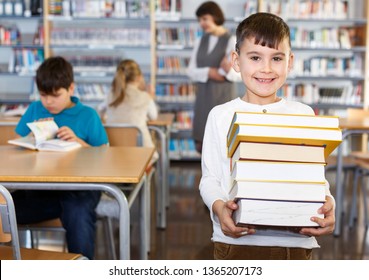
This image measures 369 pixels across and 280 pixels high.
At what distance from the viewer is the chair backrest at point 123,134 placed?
2.83 metres

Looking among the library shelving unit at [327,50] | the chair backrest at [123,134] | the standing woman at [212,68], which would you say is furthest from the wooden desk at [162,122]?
the library shelving unit at [327,50]

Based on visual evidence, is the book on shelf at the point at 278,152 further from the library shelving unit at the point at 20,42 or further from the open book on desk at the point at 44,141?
the library shelving unit at the point at 20,42

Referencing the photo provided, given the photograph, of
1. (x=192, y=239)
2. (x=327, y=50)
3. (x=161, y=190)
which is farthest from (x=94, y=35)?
(x=192, y=239)

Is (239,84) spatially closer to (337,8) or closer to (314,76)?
(314,76)

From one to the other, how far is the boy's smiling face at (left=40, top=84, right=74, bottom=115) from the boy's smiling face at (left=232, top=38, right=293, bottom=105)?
1278 mm

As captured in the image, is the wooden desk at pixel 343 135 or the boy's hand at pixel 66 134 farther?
the wooden desk at pixel 343 135

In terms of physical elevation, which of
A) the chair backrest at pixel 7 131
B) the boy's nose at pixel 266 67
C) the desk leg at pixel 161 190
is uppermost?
the boy's nose at pixel 266 67

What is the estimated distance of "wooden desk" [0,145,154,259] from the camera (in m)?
1.72

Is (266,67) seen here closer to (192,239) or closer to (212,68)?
(192,239)

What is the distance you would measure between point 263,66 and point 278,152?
287mm

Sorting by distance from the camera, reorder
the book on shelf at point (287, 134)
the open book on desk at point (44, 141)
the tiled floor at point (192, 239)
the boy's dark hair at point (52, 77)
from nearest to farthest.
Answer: the book on shelf at point (287, 134) → the open book on desk at point (44, 141) → the boy's dark hair at point (52, 77) → the tiled floor at point (192, 239)

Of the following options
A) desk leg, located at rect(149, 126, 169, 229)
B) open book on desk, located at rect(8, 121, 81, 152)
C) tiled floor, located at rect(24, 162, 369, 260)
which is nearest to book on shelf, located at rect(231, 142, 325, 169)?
open book on desk, located at rect(8, 121, 81, 152)

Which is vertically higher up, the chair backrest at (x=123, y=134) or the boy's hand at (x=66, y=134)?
the boy's hand at (x=66, y=134)

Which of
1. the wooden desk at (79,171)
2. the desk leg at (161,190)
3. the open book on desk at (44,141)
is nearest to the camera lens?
the wooden desk at (79,171)
